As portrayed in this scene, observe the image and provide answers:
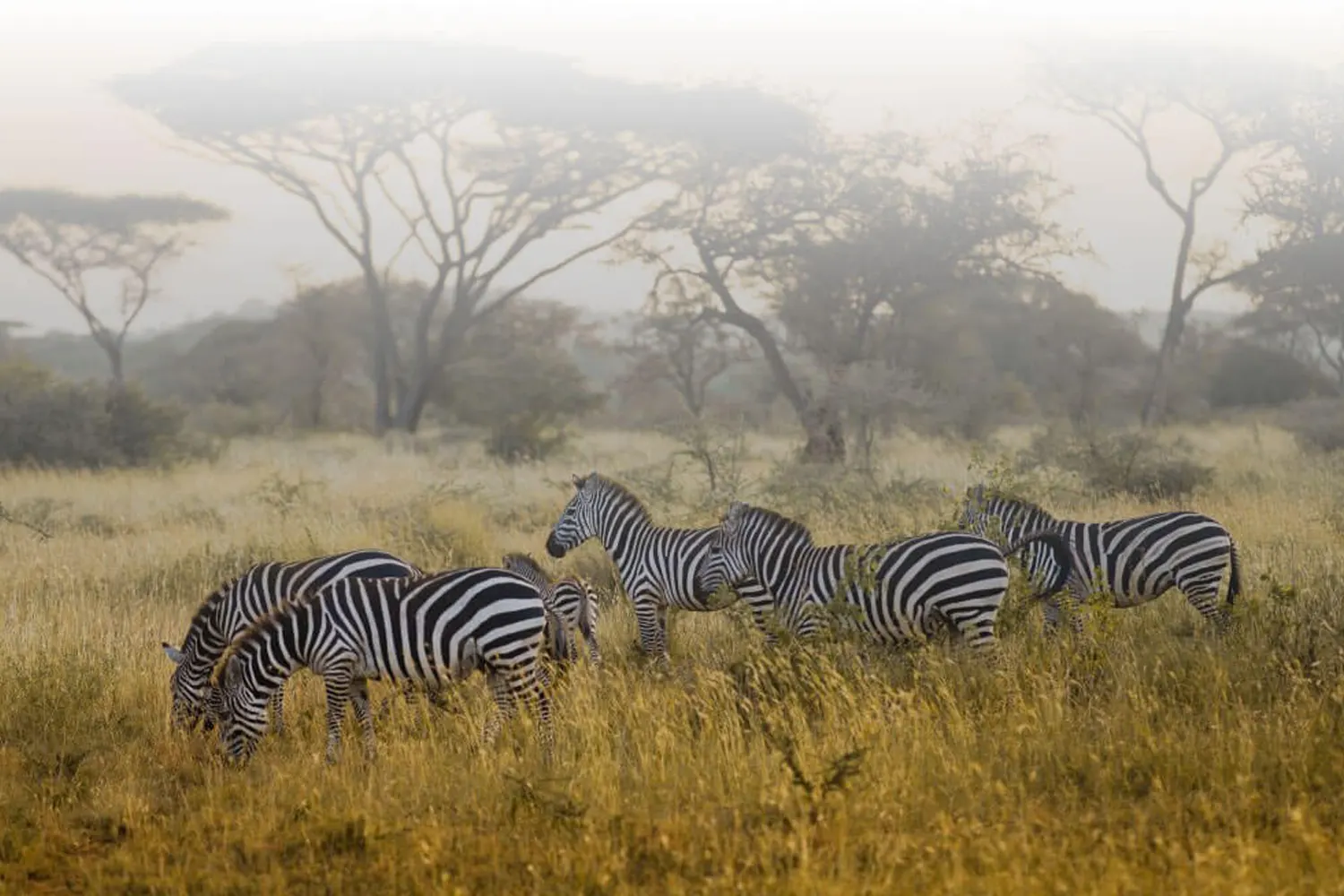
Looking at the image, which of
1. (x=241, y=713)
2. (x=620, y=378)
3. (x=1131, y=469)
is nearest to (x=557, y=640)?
(x=241, y=713)

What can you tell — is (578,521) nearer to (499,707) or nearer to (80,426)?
(499,707)

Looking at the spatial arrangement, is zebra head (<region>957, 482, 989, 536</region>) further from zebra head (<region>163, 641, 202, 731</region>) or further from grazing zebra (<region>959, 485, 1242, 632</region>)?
zebra head (<region>163, 641, 202, 731</region>)

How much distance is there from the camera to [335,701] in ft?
18.7

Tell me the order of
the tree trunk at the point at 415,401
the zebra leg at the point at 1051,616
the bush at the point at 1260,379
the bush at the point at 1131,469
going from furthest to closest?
the bush at the point at 1260,379, the tree trunk at the point at 415,401, the bush at the point at 1131,469, the zebra leg at the point at 1051,616

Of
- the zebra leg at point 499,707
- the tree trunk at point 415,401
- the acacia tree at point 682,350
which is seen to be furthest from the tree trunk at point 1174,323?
the zebra leg at point 499,707

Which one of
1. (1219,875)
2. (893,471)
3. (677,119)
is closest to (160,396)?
(677,119)

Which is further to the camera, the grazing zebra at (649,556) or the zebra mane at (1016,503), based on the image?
the zebra mane at (1016,503)

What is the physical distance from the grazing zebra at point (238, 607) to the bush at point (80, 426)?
48.7ft

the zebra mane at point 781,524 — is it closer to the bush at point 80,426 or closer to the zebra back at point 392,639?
the zebra back at point 392,639

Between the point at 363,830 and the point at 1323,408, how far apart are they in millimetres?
21025

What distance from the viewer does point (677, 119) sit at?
27344 millimetres

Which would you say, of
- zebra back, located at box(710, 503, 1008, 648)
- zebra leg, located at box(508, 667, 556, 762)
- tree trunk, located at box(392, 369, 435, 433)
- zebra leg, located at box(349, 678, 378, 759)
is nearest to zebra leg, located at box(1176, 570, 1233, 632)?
zebra back, located at box(710, 503, 1008, 648)

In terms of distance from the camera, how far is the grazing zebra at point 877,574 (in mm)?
6160

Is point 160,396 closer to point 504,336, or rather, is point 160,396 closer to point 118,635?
point 504,336
